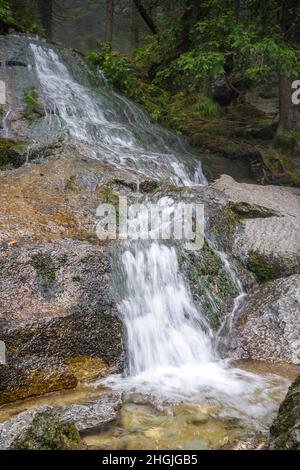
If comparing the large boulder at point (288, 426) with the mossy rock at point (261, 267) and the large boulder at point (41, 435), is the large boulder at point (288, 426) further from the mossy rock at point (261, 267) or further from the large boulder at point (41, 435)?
the mossy rock at point (261, 267)

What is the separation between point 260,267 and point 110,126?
16.7ft

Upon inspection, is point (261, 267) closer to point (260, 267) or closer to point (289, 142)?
point (260, 267)

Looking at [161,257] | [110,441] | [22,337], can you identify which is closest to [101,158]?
[161,257]

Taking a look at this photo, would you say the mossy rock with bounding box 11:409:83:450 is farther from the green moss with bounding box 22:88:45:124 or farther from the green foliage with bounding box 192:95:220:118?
the green foliage with bounding box 192:95:220:118

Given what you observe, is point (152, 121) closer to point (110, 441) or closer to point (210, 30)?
point (210, 30)

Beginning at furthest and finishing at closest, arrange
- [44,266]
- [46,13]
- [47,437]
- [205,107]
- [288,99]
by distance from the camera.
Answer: [46,13], [205,107], [288,99], [44,266], [47,437]

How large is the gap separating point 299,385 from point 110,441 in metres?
1.64

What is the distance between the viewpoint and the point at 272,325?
5.84 m

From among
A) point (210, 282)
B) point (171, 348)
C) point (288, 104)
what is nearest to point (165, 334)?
point (171, 348)

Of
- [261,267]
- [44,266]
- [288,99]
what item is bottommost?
[261,267]

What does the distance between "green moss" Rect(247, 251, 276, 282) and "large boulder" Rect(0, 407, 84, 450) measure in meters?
4.42

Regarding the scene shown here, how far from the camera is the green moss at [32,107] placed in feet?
30.3

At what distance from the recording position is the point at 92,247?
210 inches

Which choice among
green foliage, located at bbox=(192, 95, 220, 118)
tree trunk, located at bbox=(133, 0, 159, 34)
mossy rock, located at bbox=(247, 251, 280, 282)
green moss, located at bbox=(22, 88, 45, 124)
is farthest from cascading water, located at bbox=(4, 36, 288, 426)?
tree trunk, located at bbox=(133, 0, 159, 34)
